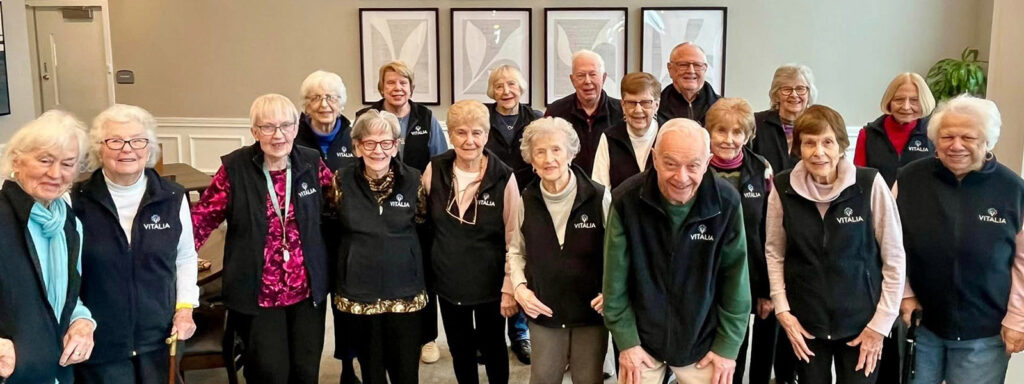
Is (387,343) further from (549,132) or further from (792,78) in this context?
(792,78)

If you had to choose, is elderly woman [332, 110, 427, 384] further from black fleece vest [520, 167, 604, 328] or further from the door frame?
the door frame

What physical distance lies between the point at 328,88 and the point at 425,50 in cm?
394

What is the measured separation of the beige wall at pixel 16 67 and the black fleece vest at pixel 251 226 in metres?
5.64

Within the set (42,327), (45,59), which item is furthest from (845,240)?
(45,59)

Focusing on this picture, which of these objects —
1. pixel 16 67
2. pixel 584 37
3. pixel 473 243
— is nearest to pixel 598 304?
pixel 473 243

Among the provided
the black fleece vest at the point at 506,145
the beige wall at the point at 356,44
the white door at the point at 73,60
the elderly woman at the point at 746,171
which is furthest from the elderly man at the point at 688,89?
the white door at the point at 73,60

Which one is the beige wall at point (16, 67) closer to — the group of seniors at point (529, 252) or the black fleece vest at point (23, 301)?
the group of seniors at point (529, 252)

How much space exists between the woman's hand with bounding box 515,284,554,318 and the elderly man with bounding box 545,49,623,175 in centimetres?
110

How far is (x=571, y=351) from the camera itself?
8.63 ft

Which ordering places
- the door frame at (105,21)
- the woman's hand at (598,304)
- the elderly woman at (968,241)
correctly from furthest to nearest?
1. the door frame at (105,21)
2. the woman's hand at (598,304)
3. the elderly woman at (968,241)

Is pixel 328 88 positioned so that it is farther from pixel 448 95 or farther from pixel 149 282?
pixel 448 95

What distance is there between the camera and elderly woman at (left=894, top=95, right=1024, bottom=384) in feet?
7.70

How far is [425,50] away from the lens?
708 centimetres

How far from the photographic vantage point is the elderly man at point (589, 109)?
3564mm
